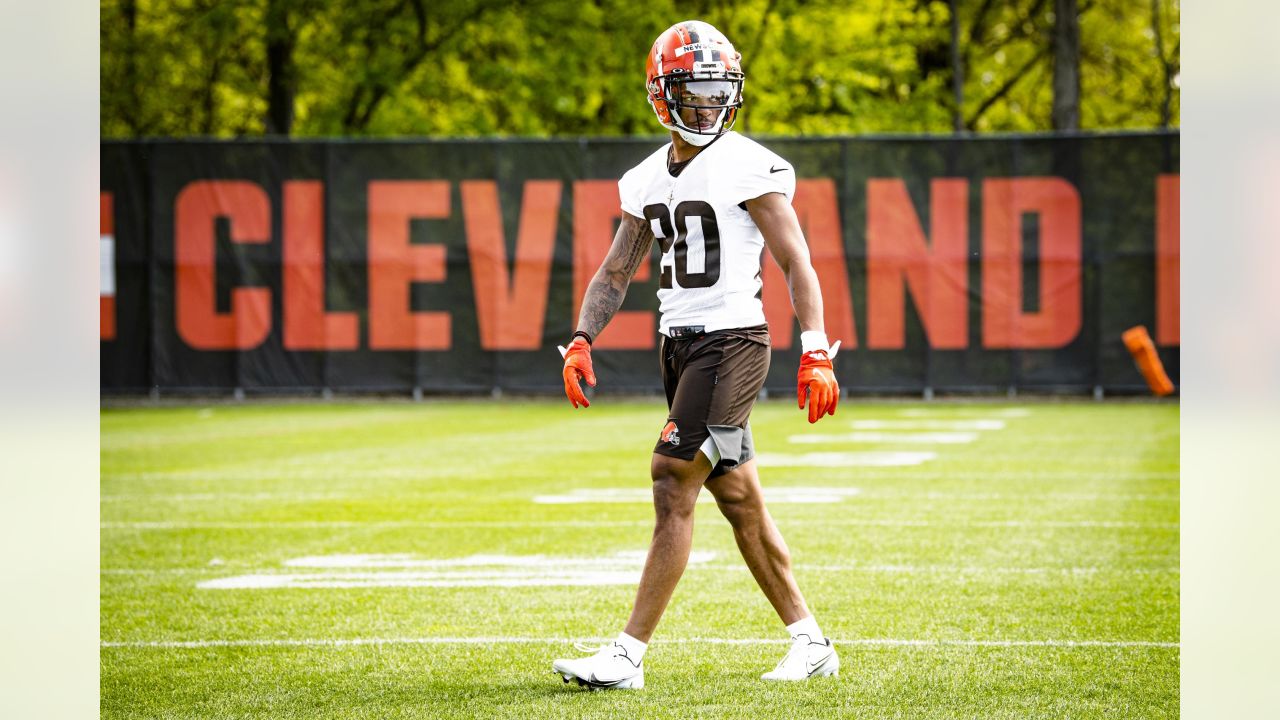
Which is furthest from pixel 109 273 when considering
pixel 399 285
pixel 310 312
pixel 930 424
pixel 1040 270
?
pixel 1040 270

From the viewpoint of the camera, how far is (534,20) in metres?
26.5

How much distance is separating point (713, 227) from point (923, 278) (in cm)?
1607

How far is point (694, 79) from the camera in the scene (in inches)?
188

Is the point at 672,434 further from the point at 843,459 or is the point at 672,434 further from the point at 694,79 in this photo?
the point at 843,459

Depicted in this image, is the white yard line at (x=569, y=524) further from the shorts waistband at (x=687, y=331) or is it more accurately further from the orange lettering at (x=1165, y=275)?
the orange lettering at (x=1165, y=275)

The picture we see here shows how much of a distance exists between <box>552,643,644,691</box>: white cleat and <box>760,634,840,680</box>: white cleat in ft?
1.43

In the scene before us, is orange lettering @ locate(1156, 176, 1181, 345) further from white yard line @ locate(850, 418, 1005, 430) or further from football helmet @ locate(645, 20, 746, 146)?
football helmet @ locate(645, 20, 746, 146)

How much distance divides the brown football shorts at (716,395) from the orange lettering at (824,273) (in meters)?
15.4

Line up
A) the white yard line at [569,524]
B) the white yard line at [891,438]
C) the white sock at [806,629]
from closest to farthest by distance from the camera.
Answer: the white sock at [806,629] < the white yard line at [569,524] < the white yard line at [891,438]

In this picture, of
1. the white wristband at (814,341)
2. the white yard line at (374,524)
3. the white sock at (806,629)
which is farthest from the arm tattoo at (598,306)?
the white yard line at (374,524)

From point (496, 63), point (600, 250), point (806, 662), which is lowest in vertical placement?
point (806, 662)

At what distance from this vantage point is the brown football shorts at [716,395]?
4.75 m
